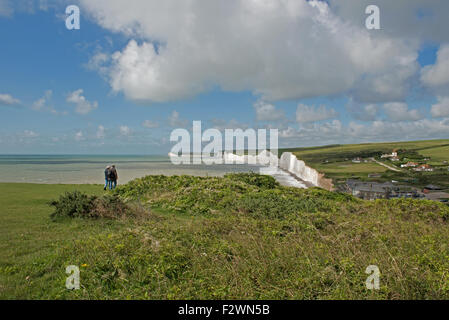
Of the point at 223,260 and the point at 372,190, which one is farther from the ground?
the point at 223,260

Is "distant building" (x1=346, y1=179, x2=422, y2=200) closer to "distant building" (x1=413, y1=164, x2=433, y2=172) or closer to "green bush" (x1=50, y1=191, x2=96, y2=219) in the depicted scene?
"distant building" (x1=413, y1=164, x2=433, y2=172)

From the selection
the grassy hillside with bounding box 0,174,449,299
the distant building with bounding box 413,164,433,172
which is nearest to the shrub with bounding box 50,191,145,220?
the grassy hillside with bounding box 0,174,449,299

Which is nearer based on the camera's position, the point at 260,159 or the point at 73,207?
the point at 73,207

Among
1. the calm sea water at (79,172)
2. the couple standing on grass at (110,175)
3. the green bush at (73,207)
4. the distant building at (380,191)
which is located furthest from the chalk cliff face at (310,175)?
the green bush at (73,207)

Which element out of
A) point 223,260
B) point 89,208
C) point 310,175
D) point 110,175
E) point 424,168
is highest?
point 110,175

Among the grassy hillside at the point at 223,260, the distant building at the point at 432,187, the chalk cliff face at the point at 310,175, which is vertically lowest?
the chalk cliff face at the point at 310,175

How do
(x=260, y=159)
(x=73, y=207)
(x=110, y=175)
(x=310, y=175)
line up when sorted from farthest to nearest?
(x=260, y=159)
(x=310, y=175)
(x=110, y=175)
(x=73, y=207)

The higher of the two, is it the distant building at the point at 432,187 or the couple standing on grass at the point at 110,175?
the couple standing on grass at the point at 110,175

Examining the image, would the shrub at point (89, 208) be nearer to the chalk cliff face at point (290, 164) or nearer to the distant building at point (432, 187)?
the distant building at point (432, 187)

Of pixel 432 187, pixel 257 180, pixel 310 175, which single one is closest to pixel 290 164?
pixel 310 175

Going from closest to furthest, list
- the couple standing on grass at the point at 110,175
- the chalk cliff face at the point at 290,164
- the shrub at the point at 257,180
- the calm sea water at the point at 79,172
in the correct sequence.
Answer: the couple standing on grass at the point at 110,175
the shrub at the point at 257,180
the calm sea water at the point at 79,172
the chalk cliff face at the point at 290,164

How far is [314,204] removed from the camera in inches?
476

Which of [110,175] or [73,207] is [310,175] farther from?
[73,207]

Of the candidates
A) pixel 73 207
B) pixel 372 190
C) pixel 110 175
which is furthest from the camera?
pixel 372 190
